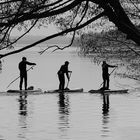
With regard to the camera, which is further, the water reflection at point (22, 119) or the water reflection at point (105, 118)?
the water reflection at point (105, 118)

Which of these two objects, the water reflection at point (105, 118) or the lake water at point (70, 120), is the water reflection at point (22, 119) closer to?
the lake water at point (70, 120)

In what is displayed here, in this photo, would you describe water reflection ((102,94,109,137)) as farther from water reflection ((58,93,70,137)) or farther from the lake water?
Answer: water reflection ((58,93,70,137))

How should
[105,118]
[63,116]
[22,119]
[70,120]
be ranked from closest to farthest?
1. [70,120]
2. [22,119]
3. [105,118]
4. [63,116]

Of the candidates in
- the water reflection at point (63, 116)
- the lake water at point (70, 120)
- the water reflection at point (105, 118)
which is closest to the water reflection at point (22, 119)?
the lake water at point (70, 120)

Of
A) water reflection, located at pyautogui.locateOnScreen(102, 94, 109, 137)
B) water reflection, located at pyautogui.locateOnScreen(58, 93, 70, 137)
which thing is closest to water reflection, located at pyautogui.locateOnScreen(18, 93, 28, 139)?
water reflection, located at pyautogui.locateOnScreen(58, 93, 70, 137)

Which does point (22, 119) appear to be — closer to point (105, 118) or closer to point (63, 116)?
point (63, 116)

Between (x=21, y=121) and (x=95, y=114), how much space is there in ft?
12.9

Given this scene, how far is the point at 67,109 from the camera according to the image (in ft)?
92.9

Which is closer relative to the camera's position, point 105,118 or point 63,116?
point 105,118

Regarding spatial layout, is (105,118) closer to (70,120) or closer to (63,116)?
(70,120)

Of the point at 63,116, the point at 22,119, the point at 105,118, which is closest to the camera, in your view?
the point at 22,119

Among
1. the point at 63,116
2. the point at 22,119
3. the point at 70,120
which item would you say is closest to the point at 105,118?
the point at 70,120

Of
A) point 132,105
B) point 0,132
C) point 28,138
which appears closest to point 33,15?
point 28,138

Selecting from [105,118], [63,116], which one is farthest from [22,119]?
[105,118]
